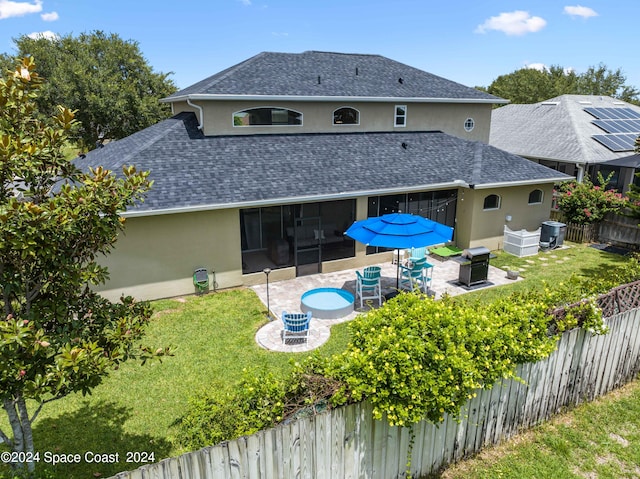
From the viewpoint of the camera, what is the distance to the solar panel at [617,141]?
2733 centimetres

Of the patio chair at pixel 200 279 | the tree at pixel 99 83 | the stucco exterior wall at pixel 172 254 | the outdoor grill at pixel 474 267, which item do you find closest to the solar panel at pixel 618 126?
the outdoor grill at pixel 474 267

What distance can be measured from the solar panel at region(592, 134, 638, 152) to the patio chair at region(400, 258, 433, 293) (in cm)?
2134

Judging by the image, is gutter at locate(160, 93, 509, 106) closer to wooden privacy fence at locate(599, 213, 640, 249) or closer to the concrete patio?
the concrete patio

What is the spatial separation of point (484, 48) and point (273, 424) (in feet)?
124

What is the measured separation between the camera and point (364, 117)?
20.8 meters

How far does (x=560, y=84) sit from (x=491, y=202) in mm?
61415

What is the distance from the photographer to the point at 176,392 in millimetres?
9055

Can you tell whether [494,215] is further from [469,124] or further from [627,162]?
[627,162]

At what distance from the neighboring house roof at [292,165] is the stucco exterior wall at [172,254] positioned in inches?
26.8

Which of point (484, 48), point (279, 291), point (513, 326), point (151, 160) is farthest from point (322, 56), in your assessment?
point (513, 326)

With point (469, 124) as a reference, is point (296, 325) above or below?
below

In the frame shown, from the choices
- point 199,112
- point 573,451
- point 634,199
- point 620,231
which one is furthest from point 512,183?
point 199,112

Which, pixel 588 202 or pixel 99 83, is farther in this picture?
pixel 99 83

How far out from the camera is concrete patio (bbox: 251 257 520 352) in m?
11.4
